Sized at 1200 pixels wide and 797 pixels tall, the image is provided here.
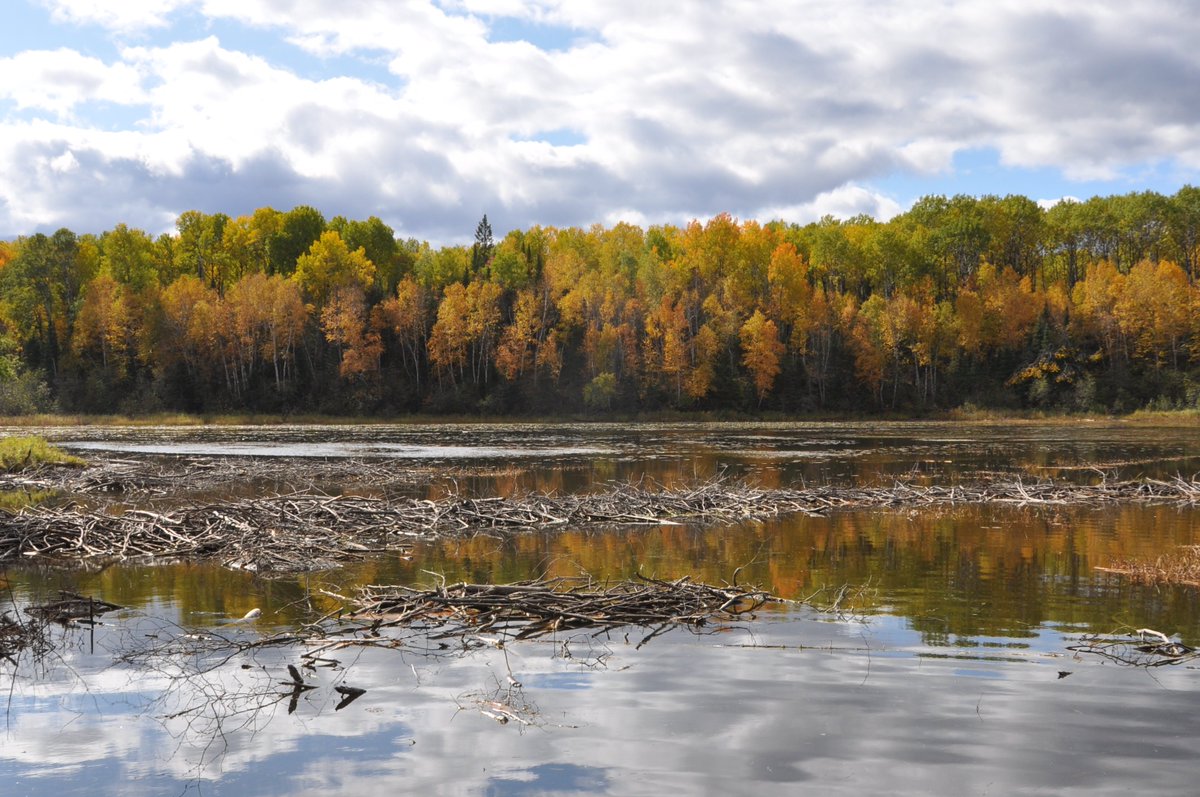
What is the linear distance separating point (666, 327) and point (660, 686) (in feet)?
288

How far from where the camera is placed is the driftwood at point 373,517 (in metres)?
17.8

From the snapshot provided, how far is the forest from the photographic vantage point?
300 feet

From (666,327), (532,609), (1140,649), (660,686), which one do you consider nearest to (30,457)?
(532,609)

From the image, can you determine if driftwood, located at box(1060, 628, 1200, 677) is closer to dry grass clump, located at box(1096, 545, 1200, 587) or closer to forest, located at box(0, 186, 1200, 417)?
dry grass clump, located at box(1096, 545, 1200, 587)

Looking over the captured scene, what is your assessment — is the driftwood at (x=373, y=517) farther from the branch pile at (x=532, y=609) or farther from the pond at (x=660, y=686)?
the branch pile at (x=532, y=609)

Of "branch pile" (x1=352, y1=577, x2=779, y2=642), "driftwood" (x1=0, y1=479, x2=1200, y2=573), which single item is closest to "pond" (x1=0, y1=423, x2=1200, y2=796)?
"branch pile" (x1=352, y1=577, x2=779, y2=642)

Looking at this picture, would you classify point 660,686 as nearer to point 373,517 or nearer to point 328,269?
point 373,517

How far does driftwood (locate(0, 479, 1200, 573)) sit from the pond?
108 cm

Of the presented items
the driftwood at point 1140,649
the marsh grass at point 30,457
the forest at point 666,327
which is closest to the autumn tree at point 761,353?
the forest at point 666,327

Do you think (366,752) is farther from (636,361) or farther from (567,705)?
(636,361)

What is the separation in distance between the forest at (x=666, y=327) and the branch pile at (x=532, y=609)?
7700 centimetres

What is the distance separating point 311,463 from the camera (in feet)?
127

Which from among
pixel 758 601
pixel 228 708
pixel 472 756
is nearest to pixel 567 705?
pixel 472 756

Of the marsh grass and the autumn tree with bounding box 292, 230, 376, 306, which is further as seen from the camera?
the autumn tree with bounding box 292, 230, 376, 306
